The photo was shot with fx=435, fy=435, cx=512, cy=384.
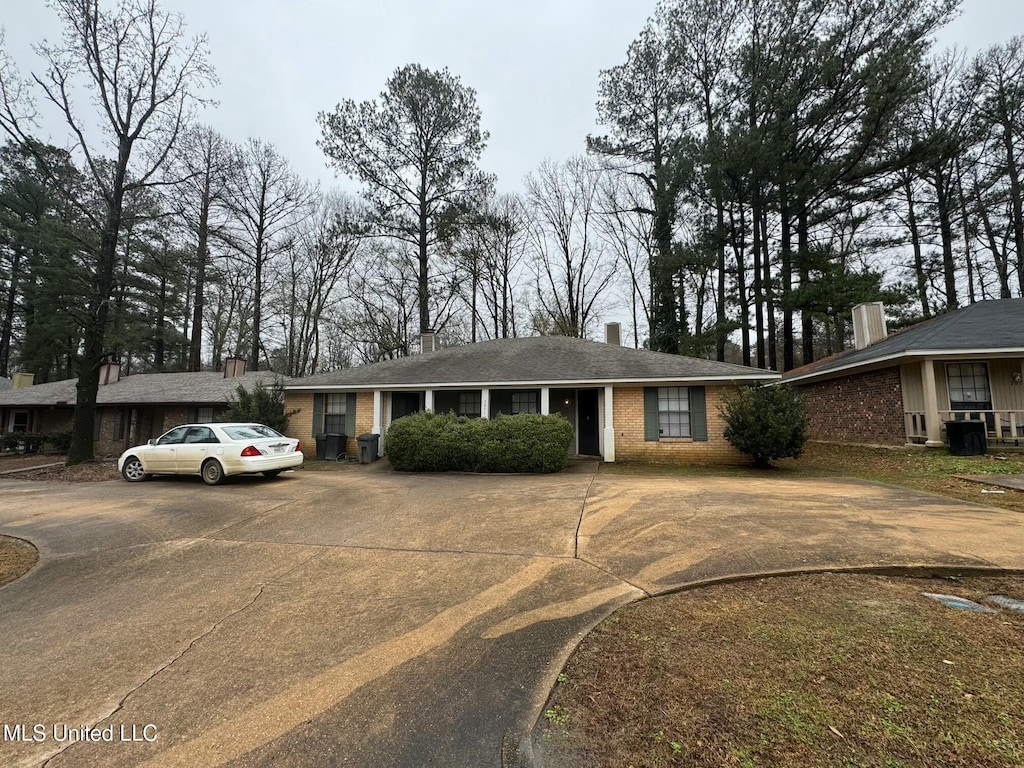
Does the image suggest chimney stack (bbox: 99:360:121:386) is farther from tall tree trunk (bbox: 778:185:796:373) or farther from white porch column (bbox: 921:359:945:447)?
tall tree trunk (bbox: 778:185:796:373)

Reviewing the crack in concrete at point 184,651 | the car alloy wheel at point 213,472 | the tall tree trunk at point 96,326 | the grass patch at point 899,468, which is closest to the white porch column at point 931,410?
the grass patch at point 899,468

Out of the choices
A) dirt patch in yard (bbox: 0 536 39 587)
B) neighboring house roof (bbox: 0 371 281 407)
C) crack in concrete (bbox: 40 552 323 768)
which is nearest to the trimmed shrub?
crack in concrete (bbox: 40 552 323 768)

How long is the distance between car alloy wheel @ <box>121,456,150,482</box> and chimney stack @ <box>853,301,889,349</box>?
2246cm

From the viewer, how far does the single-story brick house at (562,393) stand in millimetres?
11633

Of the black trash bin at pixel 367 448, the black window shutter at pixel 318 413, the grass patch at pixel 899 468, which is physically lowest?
the grass patch at pixel 899 468

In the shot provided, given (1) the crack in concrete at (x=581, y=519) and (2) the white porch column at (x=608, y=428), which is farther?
(2) the white porch column at (x=608, y=428)

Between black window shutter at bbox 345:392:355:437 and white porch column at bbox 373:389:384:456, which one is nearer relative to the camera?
white porch column at bbox 373:389:384:456

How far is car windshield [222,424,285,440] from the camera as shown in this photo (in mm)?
9235

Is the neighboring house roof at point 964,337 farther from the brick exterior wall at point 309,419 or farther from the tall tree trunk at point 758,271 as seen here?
the brick exterior wall at point 309,419

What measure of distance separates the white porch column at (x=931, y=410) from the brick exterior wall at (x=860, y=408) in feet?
3.09

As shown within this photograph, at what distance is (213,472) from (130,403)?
40.7 ft

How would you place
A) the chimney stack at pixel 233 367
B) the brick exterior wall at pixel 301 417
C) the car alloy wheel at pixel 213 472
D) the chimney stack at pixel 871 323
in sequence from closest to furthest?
the car alloy wheel at pixel 213 472 → the brick exterior wall at pixel 301 417 → the chimney stack at pixel 871 323 → the chimney stack at pixel 233 367

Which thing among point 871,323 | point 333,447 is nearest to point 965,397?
point 871,323

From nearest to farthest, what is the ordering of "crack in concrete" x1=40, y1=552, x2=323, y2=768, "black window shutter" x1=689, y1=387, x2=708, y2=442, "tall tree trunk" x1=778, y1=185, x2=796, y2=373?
A: "crack in concrete" x1=40, y1=552, x2=323, y2=768
"black window shutter" x1=689, y1=387, x2=708, y2=442
"tall tree trunk" x1=778, y1=185, x2=796, y2=373
